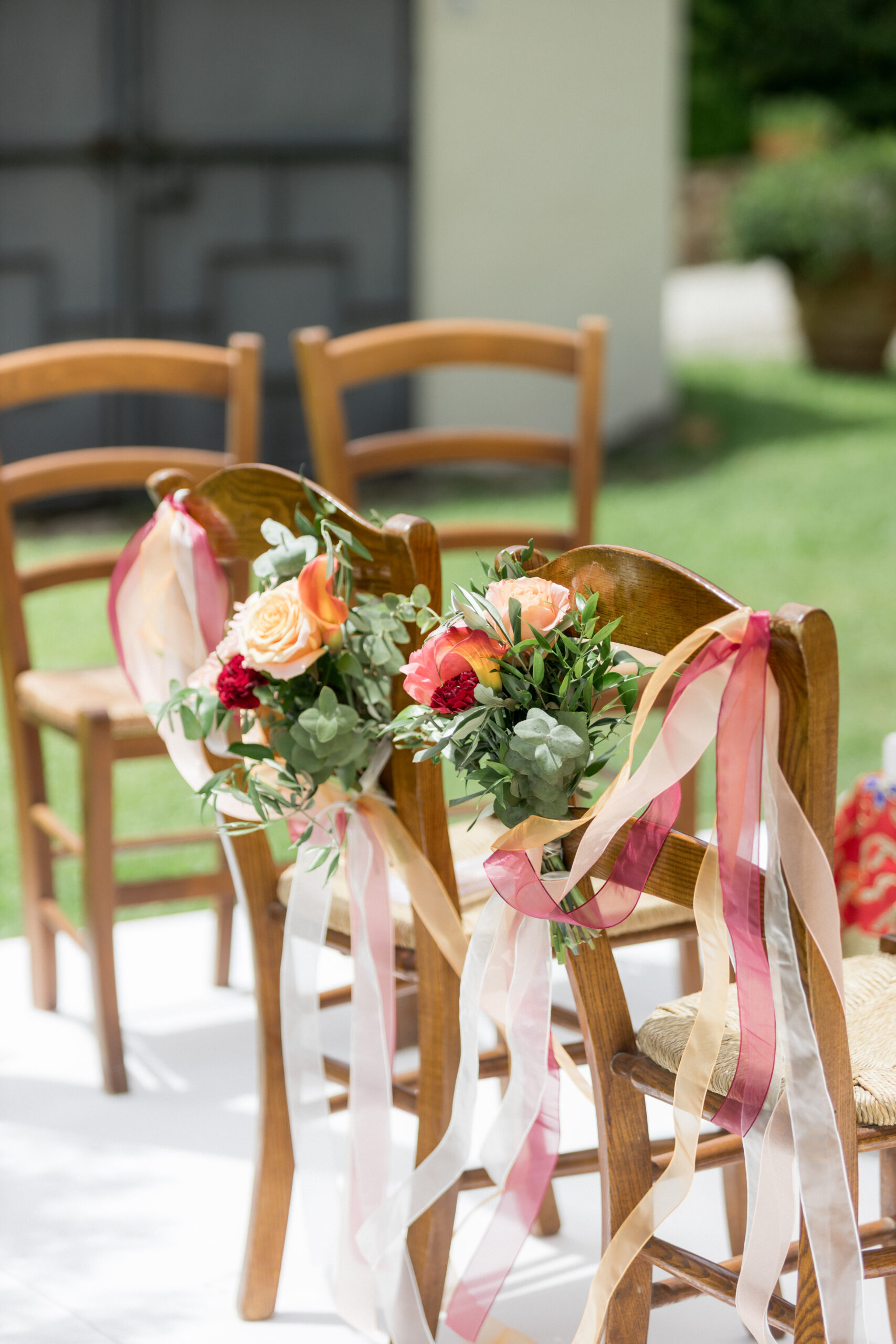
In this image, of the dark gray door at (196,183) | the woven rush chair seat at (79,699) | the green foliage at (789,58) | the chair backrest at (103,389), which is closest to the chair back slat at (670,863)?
the woven rush chair seat at (79,699)

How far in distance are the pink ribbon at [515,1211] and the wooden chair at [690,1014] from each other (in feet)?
0.15

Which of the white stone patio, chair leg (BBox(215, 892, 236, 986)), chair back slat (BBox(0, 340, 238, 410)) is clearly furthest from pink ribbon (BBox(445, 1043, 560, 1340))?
chair back slat (BBox(0, 340, 238, 410))

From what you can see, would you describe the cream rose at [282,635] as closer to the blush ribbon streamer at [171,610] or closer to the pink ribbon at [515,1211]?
the blush ribbon streamer at [171,610]

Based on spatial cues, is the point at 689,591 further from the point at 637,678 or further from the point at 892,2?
the point at 892,2

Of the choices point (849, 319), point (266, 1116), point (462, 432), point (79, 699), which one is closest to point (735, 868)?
point (266, 1116)

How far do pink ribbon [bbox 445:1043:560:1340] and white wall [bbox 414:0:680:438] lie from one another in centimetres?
515

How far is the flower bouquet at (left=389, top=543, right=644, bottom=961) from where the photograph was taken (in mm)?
1230

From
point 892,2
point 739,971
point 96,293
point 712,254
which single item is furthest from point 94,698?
point 892,2

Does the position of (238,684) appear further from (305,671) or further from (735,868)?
(735,868)

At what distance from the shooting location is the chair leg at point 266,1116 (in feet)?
6.00

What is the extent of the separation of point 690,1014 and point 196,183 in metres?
4.93

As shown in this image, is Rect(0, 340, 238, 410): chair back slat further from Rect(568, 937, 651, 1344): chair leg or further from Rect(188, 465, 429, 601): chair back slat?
Rect(568, 937, 651, 1344): chair leg

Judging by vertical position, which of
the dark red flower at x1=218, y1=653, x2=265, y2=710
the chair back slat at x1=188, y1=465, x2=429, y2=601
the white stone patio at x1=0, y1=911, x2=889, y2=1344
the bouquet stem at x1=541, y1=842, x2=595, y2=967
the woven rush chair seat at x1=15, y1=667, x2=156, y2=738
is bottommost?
the white stone patio at x1=0, y1=911, x2=889, y2=1344

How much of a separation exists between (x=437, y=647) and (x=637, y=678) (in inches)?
6.1
